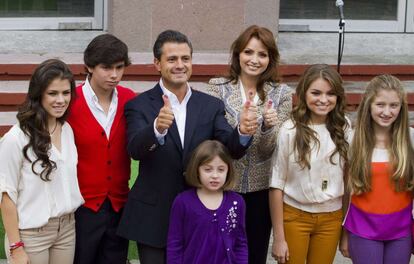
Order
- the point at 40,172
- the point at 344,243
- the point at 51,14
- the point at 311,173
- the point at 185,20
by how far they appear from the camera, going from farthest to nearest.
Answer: the point at 51,14 < the point at 185,20 < the point at 344,243 < the point at 311,173 < the point at 40,172

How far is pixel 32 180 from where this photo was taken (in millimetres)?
4660

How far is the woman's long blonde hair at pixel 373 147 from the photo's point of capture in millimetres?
4992

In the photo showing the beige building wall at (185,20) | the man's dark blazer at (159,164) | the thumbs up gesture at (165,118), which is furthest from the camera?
the beige building wall at (185,20)

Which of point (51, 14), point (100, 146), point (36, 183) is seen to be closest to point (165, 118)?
point (100, 146)

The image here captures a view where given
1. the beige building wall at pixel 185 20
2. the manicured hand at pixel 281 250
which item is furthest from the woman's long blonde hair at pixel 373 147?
the beige building wall at pixel 185 20

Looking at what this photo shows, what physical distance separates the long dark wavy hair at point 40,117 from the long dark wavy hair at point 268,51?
1.03 metres

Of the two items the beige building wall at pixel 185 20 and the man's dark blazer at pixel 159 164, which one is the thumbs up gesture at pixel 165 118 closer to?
the man's dark blazer at pixel 159 164

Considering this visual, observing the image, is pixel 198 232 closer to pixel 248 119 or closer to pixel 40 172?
pixel 248 119

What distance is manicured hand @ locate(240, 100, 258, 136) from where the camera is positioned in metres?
4.54

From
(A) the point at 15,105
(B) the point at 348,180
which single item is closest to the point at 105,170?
(B) the point at 348,180

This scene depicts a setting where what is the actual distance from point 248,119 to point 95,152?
2.97 ft

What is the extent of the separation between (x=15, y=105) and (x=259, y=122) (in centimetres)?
498

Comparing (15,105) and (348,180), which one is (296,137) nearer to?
(348,180)

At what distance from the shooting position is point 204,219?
474 centimetres
